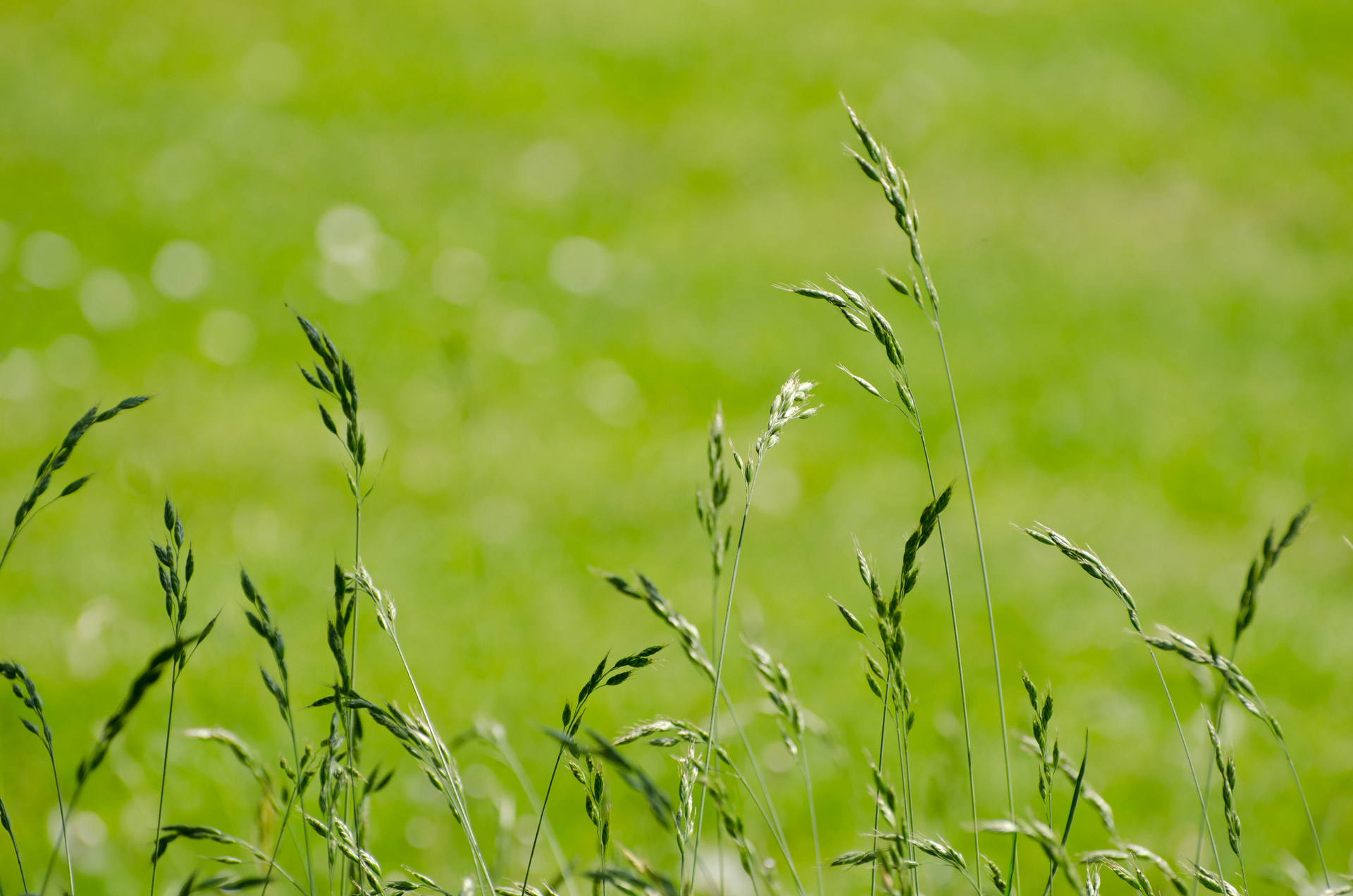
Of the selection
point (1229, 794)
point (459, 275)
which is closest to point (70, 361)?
point (459, 275)

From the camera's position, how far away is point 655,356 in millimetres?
4352

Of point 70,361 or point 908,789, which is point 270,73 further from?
point 908,789

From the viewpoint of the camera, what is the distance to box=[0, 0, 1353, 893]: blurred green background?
8.23ft

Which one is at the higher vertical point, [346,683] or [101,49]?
[346,683]

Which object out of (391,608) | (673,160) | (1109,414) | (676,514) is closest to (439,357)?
(676,514)

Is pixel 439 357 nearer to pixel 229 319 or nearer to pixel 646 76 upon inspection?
pixel 229 319

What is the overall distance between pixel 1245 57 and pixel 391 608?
7.78 metres

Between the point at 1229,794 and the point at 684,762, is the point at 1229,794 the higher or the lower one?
the higher one

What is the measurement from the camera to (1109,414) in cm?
413

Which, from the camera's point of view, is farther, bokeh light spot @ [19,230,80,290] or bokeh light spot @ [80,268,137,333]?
bokeh light spot @ [19,230,80,290]

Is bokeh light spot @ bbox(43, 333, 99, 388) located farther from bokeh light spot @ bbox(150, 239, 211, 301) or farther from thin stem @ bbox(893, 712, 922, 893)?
thin stem @ bbox(893, 712, 922, 893)

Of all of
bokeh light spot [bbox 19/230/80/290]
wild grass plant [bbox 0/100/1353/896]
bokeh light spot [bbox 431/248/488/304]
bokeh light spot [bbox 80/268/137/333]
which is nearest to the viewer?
wild grass plant [bbox 0/100/1353/896]

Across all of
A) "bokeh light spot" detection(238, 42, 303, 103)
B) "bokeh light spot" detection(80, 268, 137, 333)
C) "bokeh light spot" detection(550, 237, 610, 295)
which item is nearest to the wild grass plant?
"bokeh light spot" detection(80, 268, 137, 333)

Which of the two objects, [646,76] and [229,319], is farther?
[646,76]
